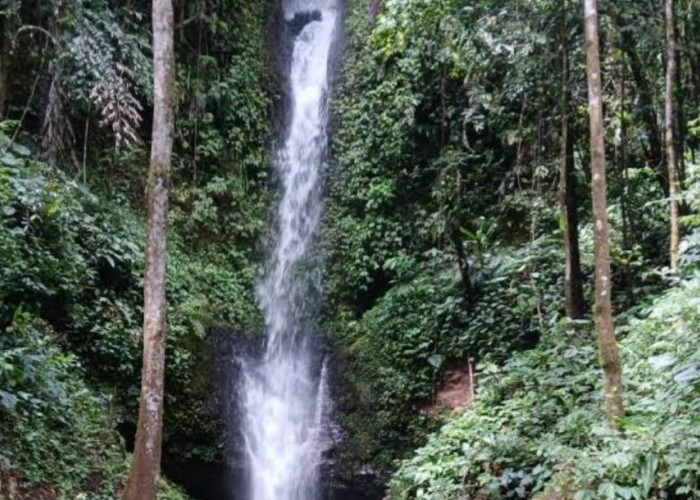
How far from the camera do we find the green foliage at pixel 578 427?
531cm

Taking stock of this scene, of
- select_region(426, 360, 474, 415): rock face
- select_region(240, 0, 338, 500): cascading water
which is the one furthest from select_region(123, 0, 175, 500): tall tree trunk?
select_region(426, 360, 474, 415): rock face

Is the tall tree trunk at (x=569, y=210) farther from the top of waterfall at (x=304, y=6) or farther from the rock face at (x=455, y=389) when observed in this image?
the top of waterfall at (x=304, y=6)

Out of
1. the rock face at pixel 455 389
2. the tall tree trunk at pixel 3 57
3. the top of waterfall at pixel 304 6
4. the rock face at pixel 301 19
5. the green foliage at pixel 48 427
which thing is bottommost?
the green foliage at pixel 48 427

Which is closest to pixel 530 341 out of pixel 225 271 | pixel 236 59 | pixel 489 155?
pixel 489 155

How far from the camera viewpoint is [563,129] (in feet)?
28.8

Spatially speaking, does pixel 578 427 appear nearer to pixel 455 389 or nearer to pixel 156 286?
pixel 455 389

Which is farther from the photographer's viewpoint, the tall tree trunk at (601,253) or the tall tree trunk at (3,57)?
the tall tree trunk at (3,57)

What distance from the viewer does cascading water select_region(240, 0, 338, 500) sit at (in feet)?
35.8

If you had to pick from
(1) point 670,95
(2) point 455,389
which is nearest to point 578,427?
(2) point 455,389

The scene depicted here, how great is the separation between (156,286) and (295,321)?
7.13 meters

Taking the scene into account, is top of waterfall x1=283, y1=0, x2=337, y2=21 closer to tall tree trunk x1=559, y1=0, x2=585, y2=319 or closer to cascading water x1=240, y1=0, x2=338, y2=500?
cascading water x1=240, y1=0, x2=338, y2=500

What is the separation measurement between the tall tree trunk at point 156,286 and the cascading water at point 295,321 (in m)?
4.68

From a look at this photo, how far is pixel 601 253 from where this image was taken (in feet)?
21.2

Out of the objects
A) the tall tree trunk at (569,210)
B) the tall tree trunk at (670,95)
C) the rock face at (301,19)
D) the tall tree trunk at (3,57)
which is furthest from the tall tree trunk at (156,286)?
the rock face at (301,19)
